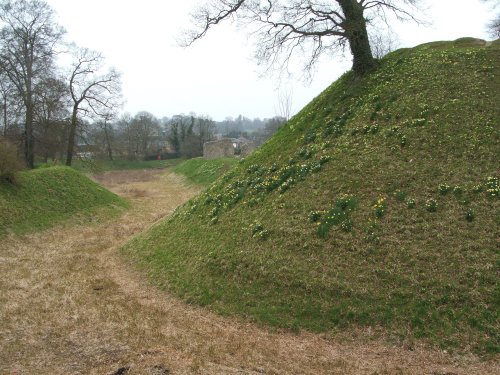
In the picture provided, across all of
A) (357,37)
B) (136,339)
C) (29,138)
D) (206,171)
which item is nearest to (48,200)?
(29,138)

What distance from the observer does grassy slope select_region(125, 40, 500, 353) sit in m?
7.92

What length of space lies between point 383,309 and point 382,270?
37.9 inches

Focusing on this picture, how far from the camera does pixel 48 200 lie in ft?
69.5

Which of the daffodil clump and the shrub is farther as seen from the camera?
the shrub

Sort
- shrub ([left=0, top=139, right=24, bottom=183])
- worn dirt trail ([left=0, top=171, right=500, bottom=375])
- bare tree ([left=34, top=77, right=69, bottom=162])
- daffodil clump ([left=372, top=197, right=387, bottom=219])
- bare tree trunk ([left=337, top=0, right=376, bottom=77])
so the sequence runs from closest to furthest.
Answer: worn dirt trail ([left=0, top=171, right=500, bottom=375]) < daffodil clump ([left=372, top=197, right=387, bottom=219]) < bare tree trunk ([left=337, top=0, right=376, bottom=77]) < shrub ([left=0, top=139, right=24, bottom=183]) < bare tree ([left=34, top=77, right=69, bottom=162])

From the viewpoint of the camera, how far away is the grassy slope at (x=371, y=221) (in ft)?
26.0

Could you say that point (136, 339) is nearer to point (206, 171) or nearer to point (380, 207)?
point (380, 207)

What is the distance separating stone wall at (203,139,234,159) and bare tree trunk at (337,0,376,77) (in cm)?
Result: 3545

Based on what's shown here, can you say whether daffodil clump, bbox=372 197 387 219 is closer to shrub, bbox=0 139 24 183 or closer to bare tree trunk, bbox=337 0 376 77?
bare tree trunk, bbox=337 0 376 77

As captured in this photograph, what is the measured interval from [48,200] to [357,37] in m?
17.3

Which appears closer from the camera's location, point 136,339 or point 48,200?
point 136,339

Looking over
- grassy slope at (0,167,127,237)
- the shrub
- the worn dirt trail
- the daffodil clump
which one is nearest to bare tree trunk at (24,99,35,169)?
grassy slope at (0,167,127,237)

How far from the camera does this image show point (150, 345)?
795 cm

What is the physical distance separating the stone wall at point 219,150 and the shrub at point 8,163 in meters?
31.4
